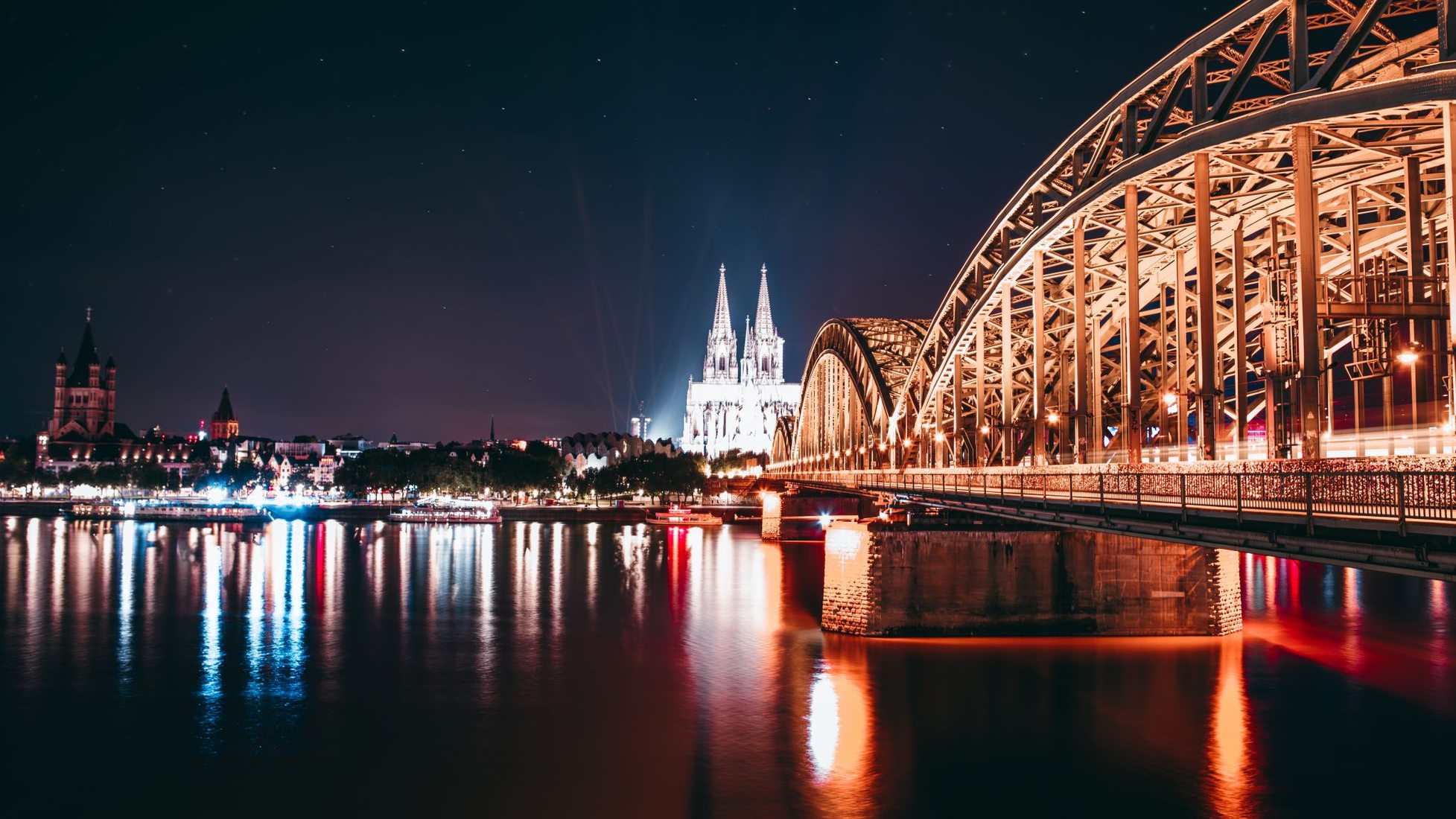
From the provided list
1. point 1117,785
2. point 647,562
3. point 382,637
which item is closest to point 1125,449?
point 1117,785

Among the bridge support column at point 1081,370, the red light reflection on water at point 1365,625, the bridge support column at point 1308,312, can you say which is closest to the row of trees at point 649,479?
the red light reflection on water at point 1365,625

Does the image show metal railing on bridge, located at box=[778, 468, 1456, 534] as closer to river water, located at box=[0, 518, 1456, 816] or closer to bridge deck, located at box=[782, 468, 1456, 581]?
bridge deck, located at box=[782, 468, 1456, 581]

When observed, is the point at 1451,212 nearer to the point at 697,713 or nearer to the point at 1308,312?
the point at 1308,312

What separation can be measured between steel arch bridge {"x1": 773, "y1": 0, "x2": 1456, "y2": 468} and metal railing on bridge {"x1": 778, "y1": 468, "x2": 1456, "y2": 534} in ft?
6.93

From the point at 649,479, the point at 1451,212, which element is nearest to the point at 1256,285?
the point at 1451,212

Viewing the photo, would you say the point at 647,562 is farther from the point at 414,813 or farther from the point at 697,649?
the point at 414,813

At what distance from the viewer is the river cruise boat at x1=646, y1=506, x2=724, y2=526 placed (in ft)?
411

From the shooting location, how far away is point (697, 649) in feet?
145

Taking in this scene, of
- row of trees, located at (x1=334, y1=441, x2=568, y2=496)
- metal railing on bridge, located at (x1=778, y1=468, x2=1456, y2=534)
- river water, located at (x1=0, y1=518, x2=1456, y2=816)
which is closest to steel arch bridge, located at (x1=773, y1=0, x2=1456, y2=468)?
metal railing on bridge, located at (x1=778, y1=468, x2=1456, y2=534)

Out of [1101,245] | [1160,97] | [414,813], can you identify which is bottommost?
[414,813]

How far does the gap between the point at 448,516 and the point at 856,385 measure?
217ft

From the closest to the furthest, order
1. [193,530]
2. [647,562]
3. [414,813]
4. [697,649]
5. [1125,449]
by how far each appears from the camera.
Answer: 1. [414,813]
2. [1125,449]
3. [697,649]
4. [647,562]
5. [193,530]

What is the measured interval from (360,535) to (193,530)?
21.1m

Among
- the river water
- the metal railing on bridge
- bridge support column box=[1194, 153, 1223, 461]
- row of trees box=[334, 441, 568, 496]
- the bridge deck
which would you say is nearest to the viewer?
the bridge deck
